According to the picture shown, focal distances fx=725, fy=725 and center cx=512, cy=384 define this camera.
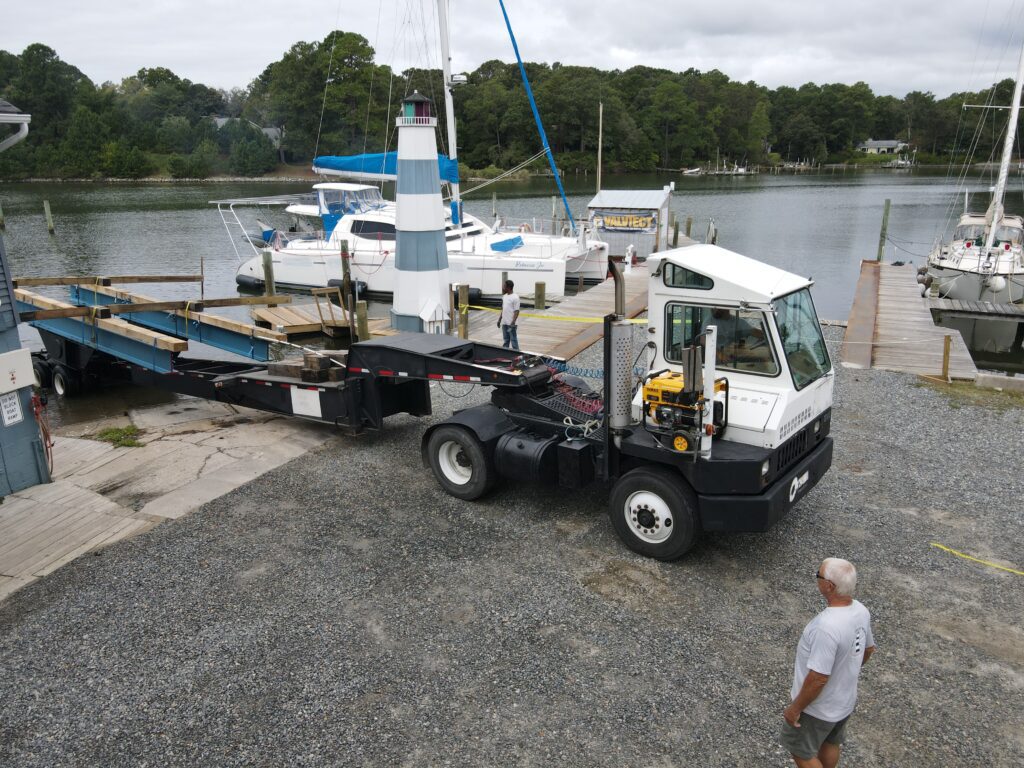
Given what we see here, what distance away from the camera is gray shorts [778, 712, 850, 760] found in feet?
12.6

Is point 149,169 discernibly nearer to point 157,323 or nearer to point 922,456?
point 157,323

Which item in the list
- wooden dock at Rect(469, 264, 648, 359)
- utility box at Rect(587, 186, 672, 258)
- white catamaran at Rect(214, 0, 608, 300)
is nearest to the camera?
wooden dock at Rect(469, 264, 648, 359)

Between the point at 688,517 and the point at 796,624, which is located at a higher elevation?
the point at 688,517

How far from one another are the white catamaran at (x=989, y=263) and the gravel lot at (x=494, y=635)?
1857 cm

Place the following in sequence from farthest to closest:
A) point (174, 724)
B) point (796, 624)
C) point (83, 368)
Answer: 1. point (83, 368)
2. point (796, 624)
3. point (174, 724)

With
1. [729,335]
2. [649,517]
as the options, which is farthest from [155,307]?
[729,335]

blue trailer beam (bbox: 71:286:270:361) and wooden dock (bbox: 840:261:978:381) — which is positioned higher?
blue trailer beam (bbox: 71:286:270:361)

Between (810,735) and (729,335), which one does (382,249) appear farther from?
(810,735)

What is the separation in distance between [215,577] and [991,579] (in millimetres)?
7079

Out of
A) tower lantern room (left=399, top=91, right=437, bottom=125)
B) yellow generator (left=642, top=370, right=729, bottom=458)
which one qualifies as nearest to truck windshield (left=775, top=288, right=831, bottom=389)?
yellow generator (left=642, top=370, right=729, bottom=458)

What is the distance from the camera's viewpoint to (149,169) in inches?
3716

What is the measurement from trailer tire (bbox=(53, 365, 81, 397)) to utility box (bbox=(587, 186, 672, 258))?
66.7ft

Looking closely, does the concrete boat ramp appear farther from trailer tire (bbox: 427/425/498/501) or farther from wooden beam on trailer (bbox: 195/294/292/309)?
trailer tire (bbox: 427/425/498/501)

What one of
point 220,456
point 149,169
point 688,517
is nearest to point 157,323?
point 220,456
